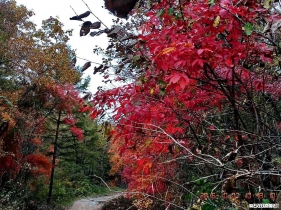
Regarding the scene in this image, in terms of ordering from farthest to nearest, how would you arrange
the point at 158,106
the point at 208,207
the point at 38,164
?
the point at 38,164
the point at 158,106
the point at 208,207

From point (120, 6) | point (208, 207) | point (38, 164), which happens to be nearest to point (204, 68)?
point (120, 6)

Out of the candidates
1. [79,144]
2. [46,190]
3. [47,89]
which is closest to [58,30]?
[47,89]

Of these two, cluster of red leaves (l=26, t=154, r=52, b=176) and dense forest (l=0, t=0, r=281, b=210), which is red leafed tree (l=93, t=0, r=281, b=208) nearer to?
dense forest (l=0, t=0, r=281, b=210)

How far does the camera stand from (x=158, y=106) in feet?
11.6

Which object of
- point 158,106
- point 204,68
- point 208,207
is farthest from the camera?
point 158,106

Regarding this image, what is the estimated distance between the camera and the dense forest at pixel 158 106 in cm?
246

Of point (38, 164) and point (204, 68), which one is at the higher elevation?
point (204, 68)

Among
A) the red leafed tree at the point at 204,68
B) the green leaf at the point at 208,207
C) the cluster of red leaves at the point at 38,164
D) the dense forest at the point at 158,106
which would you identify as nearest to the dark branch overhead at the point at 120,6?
the dense forest at the point at 158,106

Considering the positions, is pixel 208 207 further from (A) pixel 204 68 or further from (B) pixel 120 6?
(B) pixel 120 6

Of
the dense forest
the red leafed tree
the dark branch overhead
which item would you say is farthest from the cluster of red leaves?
the dark branch overhead

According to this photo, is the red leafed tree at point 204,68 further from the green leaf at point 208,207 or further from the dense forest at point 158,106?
the green leaf at point 208,207

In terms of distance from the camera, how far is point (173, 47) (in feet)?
7.54

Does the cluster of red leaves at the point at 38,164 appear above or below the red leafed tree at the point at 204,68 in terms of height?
below

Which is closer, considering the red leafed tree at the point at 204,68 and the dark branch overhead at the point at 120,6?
the red leafed tree at the point at 204,68
